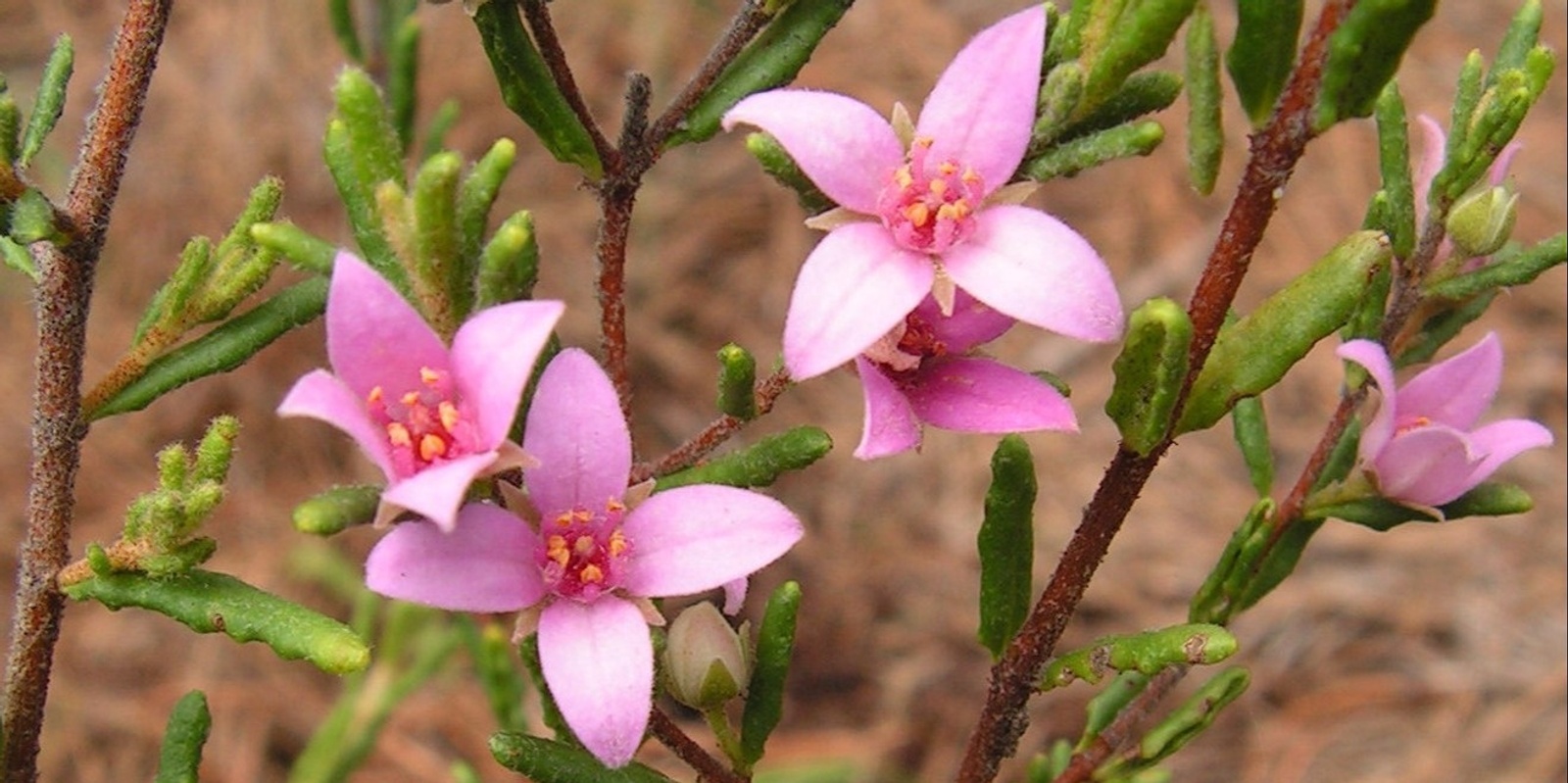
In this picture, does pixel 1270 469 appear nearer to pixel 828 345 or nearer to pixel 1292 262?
pixel 828 345

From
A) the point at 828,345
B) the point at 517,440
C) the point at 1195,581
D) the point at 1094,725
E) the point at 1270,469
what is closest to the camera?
the point at 828,345

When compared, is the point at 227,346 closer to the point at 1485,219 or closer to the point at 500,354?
the point at 500,354

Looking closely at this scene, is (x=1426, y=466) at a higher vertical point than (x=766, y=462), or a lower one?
lower

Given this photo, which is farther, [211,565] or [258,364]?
[258,364]

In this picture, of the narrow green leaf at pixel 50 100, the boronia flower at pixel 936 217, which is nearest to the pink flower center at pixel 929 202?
the boronia flower at pixel 936 217

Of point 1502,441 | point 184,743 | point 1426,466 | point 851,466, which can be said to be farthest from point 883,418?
point 851,466

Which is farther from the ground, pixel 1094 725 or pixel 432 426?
pixel 432 426

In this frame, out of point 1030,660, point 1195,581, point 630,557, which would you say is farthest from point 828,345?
point 1195,581
